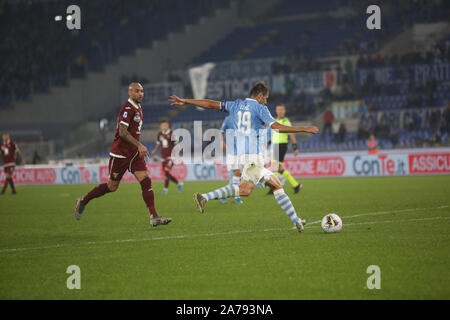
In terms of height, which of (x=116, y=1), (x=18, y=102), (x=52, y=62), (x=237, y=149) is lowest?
(x=237, y=149)

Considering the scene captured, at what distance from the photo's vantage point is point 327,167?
30766 mm

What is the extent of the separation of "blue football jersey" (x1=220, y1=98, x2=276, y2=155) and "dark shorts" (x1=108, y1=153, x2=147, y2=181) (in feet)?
8.13

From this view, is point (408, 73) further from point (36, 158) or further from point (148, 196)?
point (148, 196)

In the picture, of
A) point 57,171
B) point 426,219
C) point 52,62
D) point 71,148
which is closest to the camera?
point 426,219

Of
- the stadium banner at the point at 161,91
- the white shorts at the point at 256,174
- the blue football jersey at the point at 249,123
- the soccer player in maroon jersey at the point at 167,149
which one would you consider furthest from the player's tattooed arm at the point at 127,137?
the stadium banner at the point at 161,91

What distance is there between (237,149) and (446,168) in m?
18.9

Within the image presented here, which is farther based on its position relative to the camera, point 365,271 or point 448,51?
point 448,51

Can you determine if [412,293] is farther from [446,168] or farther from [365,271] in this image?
[446,168]

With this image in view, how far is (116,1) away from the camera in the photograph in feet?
161

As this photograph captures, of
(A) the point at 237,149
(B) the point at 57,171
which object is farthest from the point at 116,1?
(A) the point at 237,149

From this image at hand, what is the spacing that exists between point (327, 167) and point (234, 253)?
858 inches

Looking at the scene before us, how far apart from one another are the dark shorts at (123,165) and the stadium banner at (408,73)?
85.2 feet

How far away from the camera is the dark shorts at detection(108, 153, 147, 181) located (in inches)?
508

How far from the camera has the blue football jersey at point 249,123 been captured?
36.7 ft
